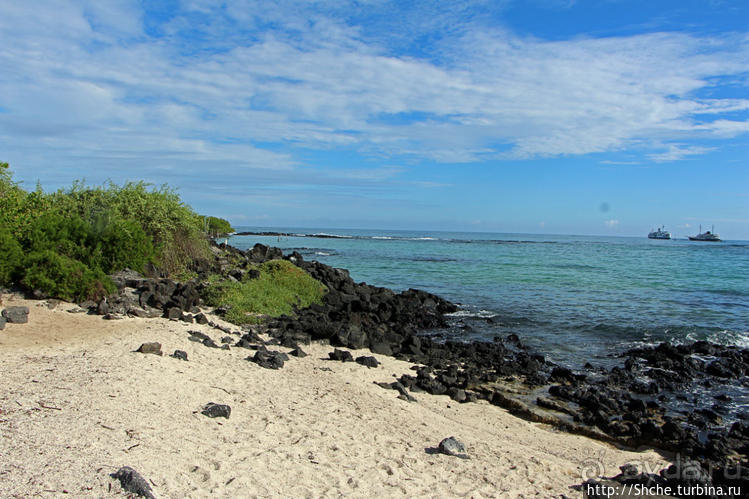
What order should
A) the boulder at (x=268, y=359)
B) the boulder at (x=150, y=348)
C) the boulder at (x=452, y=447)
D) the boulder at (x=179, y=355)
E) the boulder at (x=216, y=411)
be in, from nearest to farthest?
the boulder at (x=452, y=447) < the boulder at (x=216, y=411) < the boulder at (x=150, y=348) < the boulder at (x=179, y=355) < the boulder at (x=268, y=359)

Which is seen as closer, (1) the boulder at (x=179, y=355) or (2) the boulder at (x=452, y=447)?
(2) the boulder at (x=452, y=447)

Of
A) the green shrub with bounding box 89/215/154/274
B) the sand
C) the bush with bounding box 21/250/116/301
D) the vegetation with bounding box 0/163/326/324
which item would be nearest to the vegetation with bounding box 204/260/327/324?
the vegetation with bounding box 0/163/326/324

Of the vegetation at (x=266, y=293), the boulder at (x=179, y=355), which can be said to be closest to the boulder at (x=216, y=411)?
the boulder at (x=179, y=355)

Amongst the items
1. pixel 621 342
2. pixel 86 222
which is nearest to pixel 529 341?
pixel 621 342

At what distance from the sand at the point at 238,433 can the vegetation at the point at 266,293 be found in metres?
4.38

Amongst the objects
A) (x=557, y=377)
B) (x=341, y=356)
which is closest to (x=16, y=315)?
(x=341, y=356)

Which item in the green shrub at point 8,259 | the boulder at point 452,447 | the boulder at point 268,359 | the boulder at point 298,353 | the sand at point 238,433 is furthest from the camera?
Result: the green shrub at point 8,259

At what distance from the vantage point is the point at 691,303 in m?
23.3

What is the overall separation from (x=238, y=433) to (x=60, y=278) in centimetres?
886

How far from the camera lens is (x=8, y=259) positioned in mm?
13070

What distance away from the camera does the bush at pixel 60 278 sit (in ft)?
41.7

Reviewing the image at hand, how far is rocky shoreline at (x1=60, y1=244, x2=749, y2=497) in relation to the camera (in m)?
8.22


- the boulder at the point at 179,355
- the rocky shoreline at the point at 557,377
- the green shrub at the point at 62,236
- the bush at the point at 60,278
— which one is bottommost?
the rocky shoreline at the point at 557,377

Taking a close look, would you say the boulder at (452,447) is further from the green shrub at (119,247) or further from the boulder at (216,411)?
the green shrub at (119,247)
